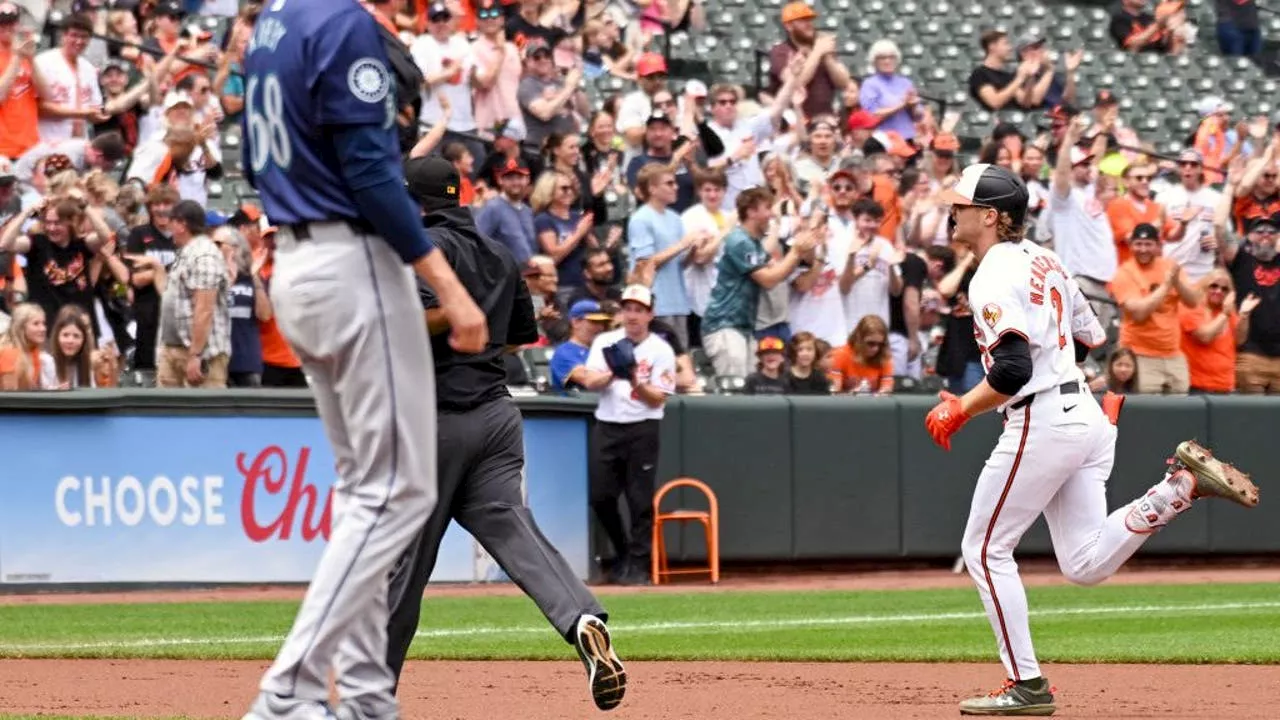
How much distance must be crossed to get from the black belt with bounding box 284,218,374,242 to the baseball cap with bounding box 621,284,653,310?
9.12 m

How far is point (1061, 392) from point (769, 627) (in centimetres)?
442

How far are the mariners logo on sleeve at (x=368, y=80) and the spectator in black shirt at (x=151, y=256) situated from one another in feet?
31.1

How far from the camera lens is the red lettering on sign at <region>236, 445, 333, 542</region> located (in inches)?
548

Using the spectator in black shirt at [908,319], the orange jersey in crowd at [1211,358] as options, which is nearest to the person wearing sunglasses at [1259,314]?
the orange jersey in crowd at [1211,358]

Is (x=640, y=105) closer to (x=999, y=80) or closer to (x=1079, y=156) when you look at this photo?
(x=1079, y=156)

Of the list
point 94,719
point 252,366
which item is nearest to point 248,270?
point 252,366

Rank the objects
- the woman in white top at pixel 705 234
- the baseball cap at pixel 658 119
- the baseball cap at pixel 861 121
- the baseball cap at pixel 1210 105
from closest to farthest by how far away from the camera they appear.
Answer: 1. the woman in white top at pixel 705 234
2. the baseball cap at pixel 658 119
3. the baseball cap at pixel 861 121
4. the baseball cap at pixel 1210 105

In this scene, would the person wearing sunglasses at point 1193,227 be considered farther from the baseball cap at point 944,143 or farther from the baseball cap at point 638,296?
the baseball cap at point 638,296

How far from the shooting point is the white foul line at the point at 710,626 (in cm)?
1040

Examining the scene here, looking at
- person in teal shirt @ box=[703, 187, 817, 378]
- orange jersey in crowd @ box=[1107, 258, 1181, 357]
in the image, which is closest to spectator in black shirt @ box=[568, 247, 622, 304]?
person in teal shirt @ box=[703, 187, 817, 378]

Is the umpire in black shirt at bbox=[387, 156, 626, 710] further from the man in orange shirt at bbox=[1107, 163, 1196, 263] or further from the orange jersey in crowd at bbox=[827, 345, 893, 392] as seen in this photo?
the man in orange shirt at bbox=[1107, 163, 1196, 263]

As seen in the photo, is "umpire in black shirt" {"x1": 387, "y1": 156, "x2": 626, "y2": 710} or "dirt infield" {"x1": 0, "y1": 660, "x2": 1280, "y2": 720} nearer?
"umpire in black shirt" {"x1": 387, "y1": 156, "x2": 626, "y2": 710}

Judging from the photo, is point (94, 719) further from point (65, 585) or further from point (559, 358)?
point (559, 358)

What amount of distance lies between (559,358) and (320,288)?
9.68 m
